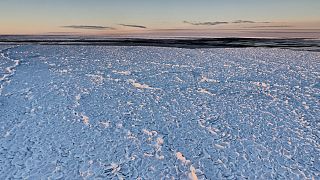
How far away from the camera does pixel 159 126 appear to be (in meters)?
5.27

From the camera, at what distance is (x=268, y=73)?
9.23 meters

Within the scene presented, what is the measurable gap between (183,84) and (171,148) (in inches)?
139

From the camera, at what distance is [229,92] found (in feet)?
23.4

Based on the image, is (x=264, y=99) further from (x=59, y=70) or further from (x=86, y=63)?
(x=86, y=63)

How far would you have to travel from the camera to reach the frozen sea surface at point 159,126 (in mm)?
3994

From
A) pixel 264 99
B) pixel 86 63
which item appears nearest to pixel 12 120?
pixel 264 99

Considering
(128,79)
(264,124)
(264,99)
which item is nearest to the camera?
(264,124)

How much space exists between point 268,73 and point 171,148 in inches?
224

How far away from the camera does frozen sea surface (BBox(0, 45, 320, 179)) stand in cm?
399

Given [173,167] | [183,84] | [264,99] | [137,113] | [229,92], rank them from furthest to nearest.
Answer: [183,84]
[229,92]
[264,99]
[137,113]
[173,167]

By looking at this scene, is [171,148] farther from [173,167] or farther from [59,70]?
[59,70]

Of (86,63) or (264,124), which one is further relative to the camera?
(86,63)

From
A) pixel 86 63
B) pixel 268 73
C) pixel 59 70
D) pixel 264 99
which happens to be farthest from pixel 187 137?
pixel 86 63

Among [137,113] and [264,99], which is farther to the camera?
[264,99]
